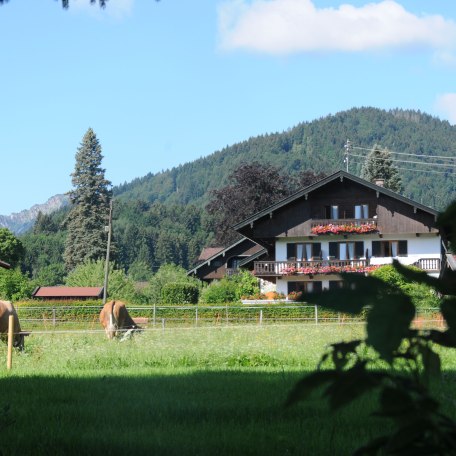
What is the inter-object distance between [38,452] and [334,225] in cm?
4615

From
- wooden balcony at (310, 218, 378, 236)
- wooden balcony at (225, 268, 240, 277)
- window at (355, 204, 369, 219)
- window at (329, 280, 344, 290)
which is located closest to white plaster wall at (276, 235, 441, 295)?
wooden balcony at (310, 218, 378, 236)

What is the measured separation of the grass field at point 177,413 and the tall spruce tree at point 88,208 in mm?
68907

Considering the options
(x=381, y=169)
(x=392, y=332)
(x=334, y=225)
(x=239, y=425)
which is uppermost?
(x=381, y=169)

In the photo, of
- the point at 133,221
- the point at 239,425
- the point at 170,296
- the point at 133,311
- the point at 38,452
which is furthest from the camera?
the point at 133,221

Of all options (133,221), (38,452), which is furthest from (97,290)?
(133,221)

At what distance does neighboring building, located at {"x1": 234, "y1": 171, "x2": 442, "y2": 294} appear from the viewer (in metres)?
50.1

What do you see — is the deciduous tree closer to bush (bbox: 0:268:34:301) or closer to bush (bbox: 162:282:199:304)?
bush (bbox: 162:282:199:304)

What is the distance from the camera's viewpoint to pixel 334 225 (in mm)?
50844

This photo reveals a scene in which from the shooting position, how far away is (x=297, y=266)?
5147 cm

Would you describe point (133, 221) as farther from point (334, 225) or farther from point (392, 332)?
point (392, 332)

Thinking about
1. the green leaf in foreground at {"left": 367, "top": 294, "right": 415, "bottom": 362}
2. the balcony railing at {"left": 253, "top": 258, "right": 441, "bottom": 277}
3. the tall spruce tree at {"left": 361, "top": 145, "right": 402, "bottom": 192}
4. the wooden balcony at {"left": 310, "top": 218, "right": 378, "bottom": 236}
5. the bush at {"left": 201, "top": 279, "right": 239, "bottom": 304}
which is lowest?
the green leaf in foreground at {"left": 367, "top": 294, "right": 415, "bottom": 362}

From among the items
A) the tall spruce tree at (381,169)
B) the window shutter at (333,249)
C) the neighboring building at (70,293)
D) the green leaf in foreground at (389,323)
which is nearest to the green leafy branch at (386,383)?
the green leaf in foreground at (389,323)

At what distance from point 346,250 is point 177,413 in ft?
150

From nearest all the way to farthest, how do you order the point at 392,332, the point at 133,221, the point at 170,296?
the point at 392,332
the point at 170,296
the point at 133,221
